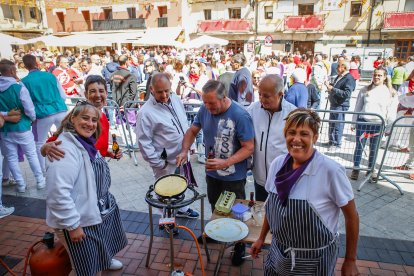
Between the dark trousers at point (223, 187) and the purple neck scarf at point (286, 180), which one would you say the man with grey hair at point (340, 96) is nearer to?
the dark trousers at point (223, 187)

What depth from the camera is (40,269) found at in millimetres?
2500

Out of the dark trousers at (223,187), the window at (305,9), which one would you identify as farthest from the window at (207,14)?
the dark trousers at (223,187)

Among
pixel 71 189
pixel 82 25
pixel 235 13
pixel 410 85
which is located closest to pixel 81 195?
pixel 71 189

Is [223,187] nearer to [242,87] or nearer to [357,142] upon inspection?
[242,87]

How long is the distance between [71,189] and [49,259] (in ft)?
2.53

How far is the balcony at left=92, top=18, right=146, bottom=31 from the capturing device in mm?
38062

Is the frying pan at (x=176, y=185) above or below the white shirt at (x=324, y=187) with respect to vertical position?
below

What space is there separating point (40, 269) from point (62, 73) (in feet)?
23.5

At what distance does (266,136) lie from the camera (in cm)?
307

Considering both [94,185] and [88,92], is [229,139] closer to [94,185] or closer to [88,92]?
[94,185]

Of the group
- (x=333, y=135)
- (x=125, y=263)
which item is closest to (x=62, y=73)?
(x=125, y=263)

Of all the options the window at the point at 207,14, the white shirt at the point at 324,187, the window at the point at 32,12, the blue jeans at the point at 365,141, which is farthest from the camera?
the window at the point at 32,12

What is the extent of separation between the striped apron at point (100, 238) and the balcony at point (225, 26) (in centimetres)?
3144

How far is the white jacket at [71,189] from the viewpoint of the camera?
2215 mm
